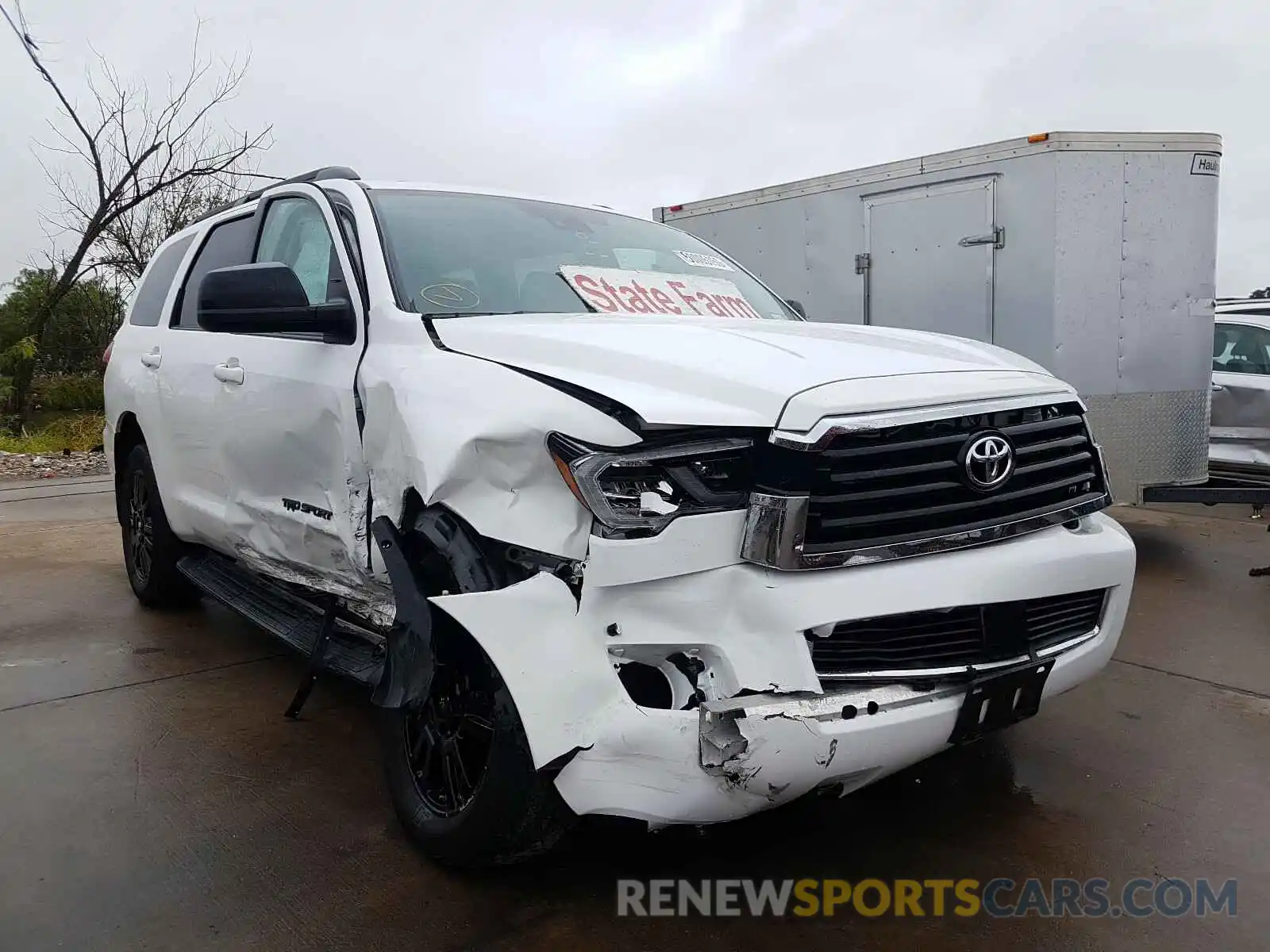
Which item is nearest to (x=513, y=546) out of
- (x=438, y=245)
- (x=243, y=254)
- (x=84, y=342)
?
(x=438, y=245)

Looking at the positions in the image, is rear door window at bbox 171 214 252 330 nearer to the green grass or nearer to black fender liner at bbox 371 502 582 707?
black fender liner at bbox 371 502 582 707

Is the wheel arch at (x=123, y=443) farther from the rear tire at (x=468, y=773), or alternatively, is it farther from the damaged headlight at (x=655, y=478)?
the damaged headlight at (x=655, y=478)

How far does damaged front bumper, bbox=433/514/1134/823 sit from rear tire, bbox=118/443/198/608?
3146 millimetres

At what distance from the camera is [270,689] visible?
4.09 metres

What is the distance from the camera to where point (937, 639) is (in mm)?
2316

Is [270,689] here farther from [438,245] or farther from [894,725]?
[894,725]

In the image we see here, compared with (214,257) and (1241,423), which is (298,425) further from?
(1241,423)

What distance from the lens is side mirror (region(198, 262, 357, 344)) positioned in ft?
9.70

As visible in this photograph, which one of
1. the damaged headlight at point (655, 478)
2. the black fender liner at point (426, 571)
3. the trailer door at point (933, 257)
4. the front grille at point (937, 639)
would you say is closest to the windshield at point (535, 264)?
the black fender liner at point (426, 571)

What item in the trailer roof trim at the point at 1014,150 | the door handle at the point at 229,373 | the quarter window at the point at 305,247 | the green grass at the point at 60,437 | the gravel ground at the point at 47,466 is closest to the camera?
Answer: the quarter window at the point at 305,247

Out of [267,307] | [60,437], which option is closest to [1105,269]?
[267,307]

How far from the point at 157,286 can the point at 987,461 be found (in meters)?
4.18

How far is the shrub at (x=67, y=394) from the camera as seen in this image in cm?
1830

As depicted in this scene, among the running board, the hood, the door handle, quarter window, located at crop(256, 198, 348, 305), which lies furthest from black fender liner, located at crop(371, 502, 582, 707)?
the door handle
